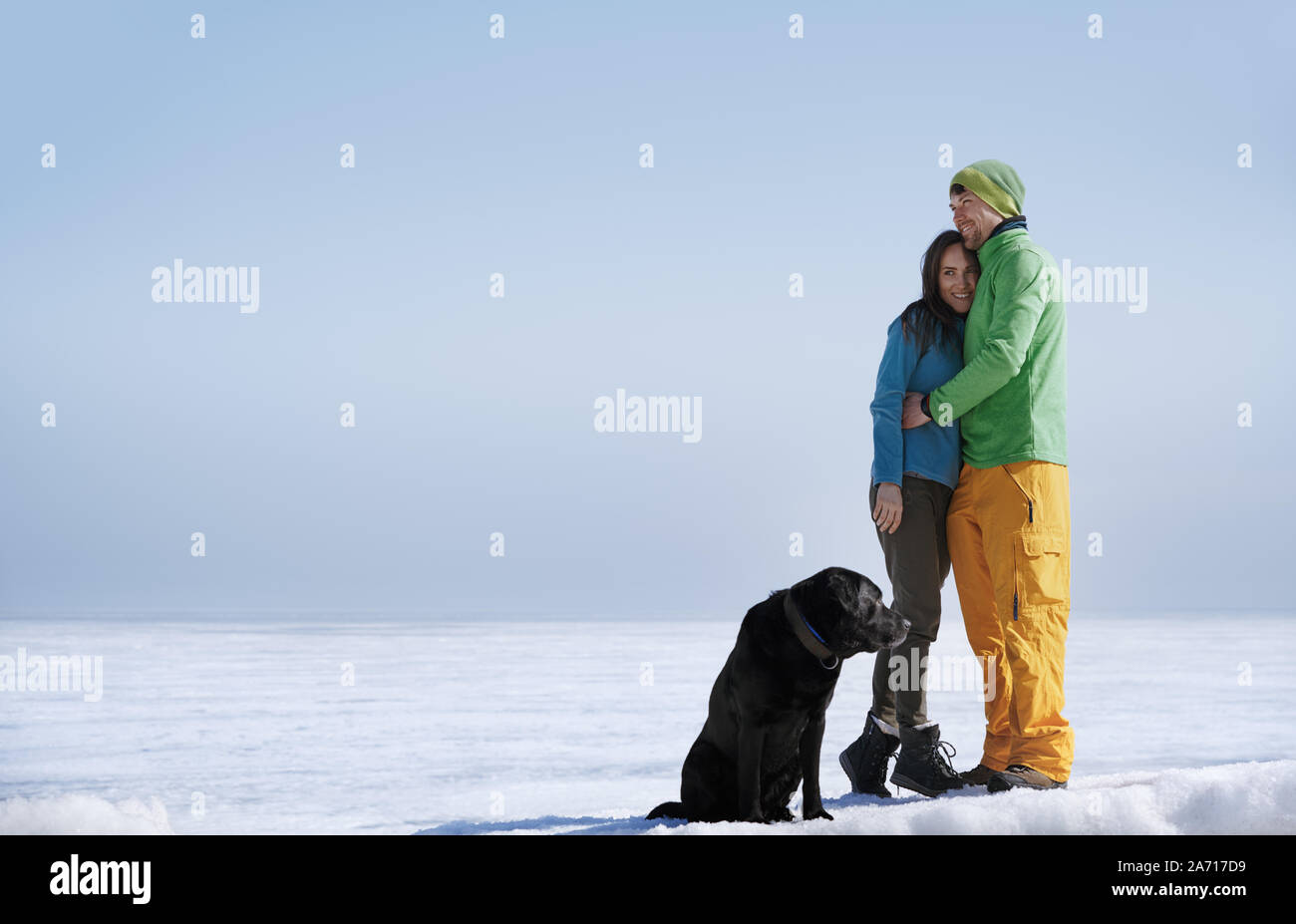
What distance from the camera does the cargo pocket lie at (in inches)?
137

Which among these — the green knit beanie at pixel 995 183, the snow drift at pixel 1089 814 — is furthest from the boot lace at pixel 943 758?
the green knit beanie at pixel 995 183

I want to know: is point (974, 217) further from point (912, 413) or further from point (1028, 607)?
point (1028, 607)

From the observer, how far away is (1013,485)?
3.53 m

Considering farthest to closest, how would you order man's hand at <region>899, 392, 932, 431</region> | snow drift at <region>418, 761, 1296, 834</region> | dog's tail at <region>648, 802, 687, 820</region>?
man's hand at <region>899, 392, 932, 431</region>, dog's tail at <region>648, 802, 687, 820</region>, snow drift at <region>418, 761, 1296, 834</region>

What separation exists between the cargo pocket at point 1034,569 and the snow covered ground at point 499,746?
0.38m

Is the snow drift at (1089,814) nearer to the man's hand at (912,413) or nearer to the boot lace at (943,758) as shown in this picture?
the boot lace at (943,758)

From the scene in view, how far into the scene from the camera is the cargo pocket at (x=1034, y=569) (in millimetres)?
3492

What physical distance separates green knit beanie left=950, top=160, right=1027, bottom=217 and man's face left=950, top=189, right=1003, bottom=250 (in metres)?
0.02

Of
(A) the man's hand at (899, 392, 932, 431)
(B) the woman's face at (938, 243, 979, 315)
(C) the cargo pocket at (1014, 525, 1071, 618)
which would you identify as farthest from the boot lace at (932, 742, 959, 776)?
(B) the woman's face at (938, 243, 979, 315)

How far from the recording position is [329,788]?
681 cm

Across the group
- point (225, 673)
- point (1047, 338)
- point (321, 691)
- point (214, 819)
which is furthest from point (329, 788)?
point (225, 673)

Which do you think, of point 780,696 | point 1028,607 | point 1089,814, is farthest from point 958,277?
point 1089,814

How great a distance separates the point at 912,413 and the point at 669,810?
1.58 m

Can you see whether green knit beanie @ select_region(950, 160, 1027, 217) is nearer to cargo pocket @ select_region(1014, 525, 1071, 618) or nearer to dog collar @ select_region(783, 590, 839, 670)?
cargo pocket @ select_region(1014, 525, 1071, 618)
